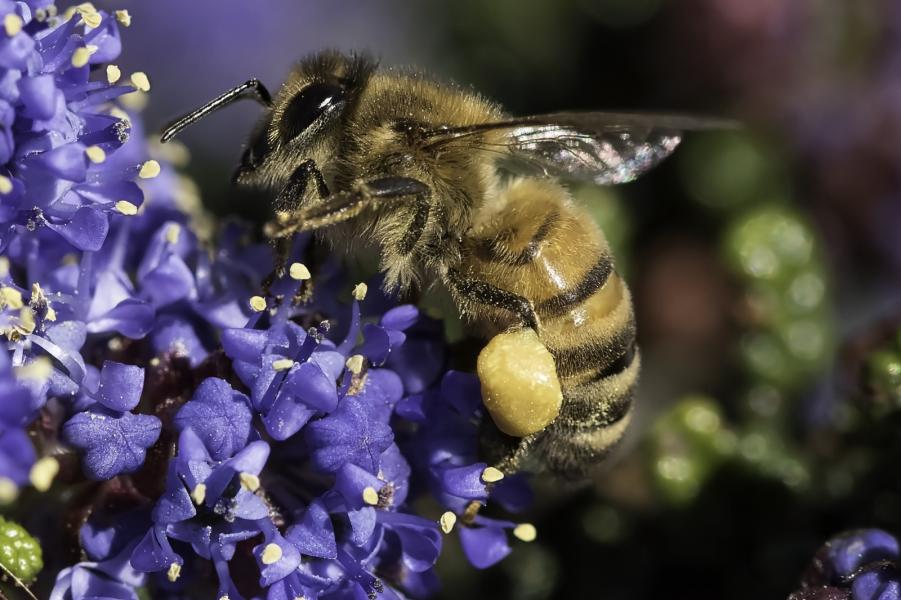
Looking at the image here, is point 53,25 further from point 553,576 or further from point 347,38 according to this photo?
point 347,38

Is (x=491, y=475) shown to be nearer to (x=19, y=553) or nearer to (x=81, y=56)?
(x=19, y=553)

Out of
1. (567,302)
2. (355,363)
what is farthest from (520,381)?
(355,363)

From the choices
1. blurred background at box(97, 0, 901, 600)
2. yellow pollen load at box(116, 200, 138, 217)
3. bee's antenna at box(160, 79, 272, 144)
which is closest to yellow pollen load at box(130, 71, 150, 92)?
bee's antenna at box(160, 79, 272, 144)

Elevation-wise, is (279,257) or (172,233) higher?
(279,257)

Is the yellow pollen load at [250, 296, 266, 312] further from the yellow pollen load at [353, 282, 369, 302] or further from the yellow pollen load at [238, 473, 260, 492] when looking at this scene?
the yellow pollen load at [238, 473, 260, 492]

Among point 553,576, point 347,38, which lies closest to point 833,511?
point 553,576

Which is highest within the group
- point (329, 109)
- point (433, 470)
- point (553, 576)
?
point (329, 109)
